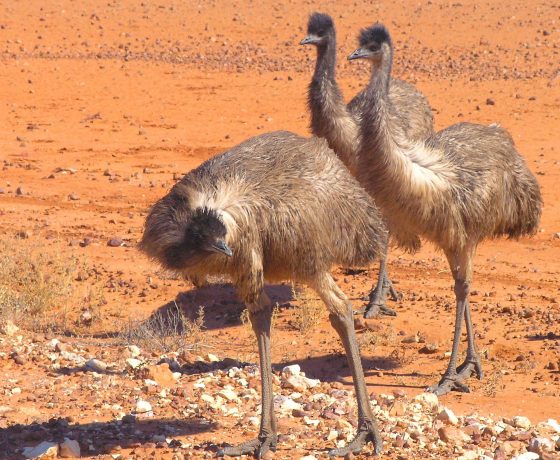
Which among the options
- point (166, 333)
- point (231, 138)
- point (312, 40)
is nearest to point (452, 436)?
point (166, 333)

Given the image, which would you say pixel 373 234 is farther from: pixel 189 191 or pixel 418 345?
pixel 418 345

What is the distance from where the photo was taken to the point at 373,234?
19.5ft

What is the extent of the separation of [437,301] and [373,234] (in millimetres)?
3283

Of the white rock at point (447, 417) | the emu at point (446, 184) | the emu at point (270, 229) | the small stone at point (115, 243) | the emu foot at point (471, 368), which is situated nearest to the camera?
the emu at point (270, 229)

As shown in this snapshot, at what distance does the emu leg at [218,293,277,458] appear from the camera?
18.4ft

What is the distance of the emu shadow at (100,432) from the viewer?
5656 millimetres

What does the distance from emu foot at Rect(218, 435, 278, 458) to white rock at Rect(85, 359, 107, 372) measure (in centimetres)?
154

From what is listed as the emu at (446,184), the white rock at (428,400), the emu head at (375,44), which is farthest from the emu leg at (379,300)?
the white rock at (428,400)

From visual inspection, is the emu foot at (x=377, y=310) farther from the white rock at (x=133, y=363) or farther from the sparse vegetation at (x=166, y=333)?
the white rock at (x=133, y=363)

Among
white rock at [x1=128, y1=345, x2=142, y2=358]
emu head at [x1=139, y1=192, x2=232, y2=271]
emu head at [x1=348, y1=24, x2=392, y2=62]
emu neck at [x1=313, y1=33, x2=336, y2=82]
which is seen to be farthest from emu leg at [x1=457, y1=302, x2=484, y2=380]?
emu head at [x1=139, y1=192, x2=232, y2=271]

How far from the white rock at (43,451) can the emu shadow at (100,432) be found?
0.19 feet

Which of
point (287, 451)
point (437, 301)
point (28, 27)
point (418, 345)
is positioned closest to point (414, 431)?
point (287, 451)

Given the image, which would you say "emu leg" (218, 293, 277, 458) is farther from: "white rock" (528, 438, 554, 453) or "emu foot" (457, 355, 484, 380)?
"emu foot" (457, 355, 484, 380)

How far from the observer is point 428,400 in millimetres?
6578
